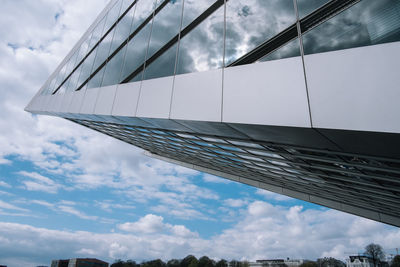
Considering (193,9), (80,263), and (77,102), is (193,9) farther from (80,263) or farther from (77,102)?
(80,263)

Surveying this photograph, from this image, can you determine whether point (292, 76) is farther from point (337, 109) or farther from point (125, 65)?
point (125, 65)

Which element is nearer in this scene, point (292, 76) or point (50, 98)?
point (292, 76)

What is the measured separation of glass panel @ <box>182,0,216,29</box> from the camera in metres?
7.91

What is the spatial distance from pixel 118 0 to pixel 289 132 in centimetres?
1793

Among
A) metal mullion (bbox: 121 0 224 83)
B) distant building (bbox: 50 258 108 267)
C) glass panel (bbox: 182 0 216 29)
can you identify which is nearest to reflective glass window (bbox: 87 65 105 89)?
metal mullion (bbox: 121 0 224 83)

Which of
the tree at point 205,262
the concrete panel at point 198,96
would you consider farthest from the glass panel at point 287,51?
the tree at point 205,262

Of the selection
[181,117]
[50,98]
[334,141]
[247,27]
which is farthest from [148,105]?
[50,98]

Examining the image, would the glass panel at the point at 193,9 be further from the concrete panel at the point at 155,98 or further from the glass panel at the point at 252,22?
the concrete panel at the point at 155,98

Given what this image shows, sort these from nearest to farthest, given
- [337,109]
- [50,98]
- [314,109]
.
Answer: [337,109] → [314,109] → [50,98]

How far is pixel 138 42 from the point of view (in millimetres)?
12148

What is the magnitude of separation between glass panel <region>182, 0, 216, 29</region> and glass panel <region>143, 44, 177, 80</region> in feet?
3.15

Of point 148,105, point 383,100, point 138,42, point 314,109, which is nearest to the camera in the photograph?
point 383,100

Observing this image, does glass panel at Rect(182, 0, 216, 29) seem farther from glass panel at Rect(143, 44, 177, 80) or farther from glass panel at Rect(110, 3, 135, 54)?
glass panel at Rect(110, 3, 135, 54)

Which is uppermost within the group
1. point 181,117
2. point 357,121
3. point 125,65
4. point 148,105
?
point 125,65
